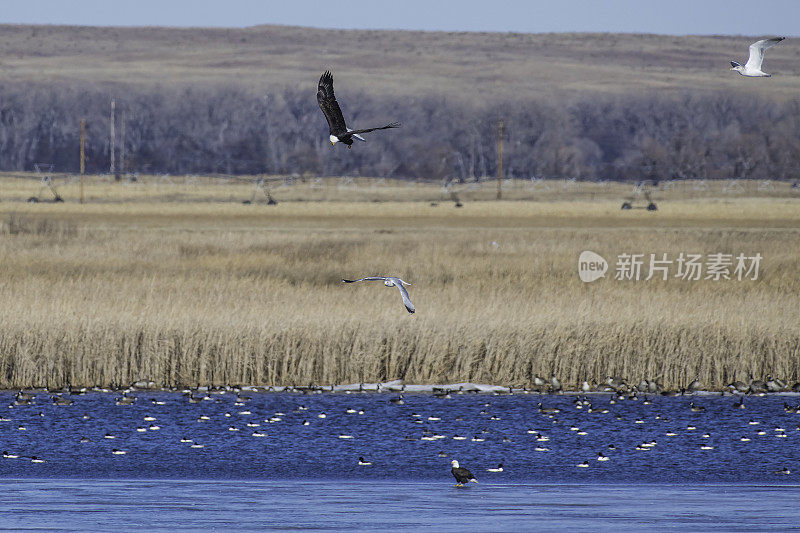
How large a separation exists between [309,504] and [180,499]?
1.24 meters

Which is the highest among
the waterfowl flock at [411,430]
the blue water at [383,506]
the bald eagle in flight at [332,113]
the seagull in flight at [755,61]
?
the seagull in flight at [755,61]

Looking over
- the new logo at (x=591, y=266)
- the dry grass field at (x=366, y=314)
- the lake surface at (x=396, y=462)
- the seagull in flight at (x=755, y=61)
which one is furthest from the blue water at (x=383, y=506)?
the new logo at (x=591, y=266)

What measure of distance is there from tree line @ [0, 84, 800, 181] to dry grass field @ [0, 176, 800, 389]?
285 ft

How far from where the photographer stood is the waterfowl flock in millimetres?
14789

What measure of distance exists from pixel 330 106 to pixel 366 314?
358 inches

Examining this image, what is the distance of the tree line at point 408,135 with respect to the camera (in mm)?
130000

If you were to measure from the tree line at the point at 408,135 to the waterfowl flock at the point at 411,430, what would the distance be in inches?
4089

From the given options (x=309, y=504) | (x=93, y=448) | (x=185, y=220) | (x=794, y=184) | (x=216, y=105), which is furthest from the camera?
(x=216, y=105)

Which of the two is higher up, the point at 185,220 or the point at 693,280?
the point at 693,280

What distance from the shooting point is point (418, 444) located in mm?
15781

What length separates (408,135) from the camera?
5674 inches

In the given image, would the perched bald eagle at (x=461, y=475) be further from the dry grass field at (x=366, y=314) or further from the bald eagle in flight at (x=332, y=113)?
the dry grass field at (x=366, y=314)

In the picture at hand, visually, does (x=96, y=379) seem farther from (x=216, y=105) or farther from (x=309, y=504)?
(x=216, y=105)

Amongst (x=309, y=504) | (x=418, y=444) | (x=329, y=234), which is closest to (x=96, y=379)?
(x=418, y=444)
